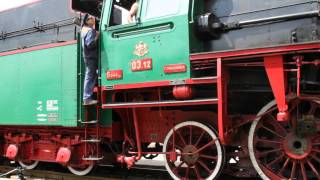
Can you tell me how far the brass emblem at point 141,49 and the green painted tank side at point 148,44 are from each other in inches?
1.3

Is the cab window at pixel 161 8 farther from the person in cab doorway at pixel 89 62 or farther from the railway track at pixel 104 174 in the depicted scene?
the railway track at pixel 104 174

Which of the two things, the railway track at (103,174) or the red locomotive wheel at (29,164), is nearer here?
the railway track at (103,174)

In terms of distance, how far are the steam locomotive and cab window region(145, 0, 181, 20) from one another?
0.05 feet

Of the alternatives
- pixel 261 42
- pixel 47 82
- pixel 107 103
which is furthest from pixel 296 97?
pixel 47 82

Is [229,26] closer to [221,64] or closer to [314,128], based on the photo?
[221,64]

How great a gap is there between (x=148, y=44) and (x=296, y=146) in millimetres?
2226

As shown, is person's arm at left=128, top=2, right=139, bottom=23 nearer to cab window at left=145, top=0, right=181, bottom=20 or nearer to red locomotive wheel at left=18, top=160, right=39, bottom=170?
cab window at left=145, top=0, right=181, bottom=20

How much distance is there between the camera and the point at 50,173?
6973 millimetres

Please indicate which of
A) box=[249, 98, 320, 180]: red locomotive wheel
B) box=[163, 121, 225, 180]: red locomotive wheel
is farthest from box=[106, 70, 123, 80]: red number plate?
box=[249, 98, 320, 180]: red locomotive wheel

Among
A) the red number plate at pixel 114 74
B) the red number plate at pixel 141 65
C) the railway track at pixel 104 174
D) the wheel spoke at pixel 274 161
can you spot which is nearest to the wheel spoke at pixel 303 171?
the wheel spoke at pixel 274 161

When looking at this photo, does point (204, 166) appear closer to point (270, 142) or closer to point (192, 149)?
point (192, 149)

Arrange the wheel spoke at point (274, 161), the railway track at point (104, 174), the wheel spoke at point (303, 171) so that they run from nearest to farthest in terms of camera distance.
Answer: the wheel spoke at point (303, 171) < the wheel spoke at point (274, 161) < the railway track at point (104, 174)

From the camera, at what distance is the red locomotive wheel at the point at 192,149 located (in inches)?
201

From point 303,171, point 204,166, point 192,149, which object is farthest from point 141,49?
point 303,171
